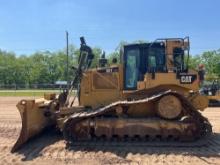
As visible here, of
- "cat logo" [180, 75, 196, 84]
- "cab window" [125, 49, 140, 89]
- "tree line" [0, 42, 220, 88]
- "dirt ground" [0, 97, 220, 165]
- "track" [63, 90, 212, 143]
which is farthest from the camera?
"tree line" [0, 42, 220, 88]

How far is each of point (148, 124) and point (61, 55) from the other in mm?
88467

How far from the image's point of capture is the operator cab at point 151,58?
1273 cm

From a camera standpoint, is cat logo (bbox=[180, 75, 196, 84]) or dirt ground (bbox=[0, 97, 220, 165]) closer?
dirt ground (bbox=[0, 97, 220, 165])

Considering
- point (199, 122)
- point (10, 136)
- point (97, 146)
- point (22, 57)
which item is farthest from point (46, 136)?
point (22, 57)

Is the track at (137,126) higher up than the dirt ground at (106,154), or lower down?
higher up

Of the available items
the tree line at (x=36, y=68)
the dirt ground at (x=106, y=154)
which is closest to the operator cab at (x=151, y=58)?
the dirt ground at (x=106, y=154)

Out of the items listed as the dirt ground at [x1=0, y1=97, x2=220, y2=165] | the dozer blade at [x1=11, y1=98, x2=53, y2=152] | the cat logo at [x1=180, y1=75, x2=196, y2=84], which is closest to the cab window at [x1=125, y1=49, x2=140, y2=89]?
the cat logo at [x1=180, y1=75, x2=196, y2=84]

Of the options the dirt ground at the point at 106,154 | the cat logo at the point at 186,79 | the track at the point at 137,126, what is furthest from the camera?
the cat logo at the point at 186,79

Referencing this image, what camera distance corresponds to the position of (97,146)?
11.9 m

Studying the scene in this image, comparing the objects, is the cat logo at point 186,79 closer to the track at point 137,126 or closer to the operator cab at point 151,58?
the operator cab at point 151,58

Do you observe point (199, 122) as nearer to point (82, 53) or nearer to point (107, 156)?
point (107, 156)

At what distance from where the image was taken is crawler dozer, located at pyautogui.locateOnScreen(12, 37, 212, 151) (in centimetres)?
1194

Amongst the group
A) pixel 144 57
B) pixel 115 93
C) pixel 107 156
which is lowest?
pixel 107 156

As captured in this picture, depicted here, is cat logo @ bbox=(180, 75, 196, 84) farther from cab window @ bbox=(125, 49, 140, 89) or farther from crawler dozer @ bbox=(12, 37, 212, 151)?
cab window @ bbox=(125, 49, 140, 89)
